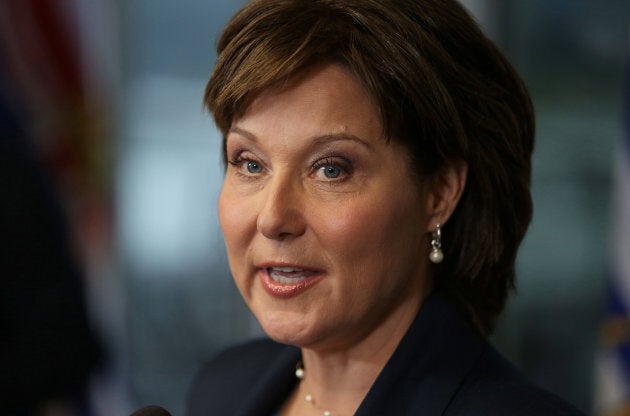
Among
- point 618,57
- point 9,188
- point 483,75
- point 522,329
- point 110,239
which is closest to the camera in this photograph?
point 483,75

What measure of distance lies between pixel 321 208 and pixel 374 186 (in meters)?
0.09

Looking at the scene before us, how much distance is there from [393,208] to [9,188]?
1.06 metres

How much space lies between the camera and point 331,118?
1422mm

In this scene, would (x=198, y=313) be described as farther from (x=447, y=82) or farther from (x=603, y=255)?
(x=447, y=82)

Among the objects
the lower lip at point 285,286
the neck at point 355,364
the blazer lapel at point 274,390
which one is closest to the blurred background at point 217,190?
the blazer lapel at point 274,390

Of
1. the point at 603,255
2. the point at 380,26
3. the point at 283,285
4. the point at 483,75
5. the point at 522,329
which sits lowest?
the point at 522,329

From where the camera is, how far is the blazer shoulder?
142 centimetres

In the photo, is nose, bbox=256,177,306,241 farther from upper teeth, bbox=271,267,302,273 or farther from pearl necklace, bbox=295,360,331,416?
pearl necklace, bbox=295,360,331,416

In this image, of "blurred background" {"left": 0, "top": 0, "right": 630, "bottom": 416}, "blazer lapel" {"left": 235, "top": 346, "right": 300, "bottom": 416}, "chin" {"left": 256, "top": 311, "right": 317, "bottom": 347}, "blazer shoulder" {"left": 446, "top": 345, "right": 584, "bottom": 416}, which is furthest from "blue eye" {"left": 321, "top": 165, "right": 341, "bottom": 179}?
"blurred background" {"left": 0, "top": 0, "right": 630, "bottom": 416}

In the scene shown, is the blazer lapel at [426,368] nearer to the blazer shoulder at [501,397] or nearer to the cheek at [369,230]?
the blazer shoulder at [501,397]

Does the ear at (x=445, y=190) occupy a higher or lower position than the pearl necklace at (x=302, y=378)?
higher

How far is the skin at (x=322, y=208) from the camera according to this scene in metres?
1.43

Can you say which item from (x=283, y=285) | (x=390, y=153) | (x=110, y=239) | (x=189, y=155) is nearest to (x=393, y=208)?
(x=390, y=153)

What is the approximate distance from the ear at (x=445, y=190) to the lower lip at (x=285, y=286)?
24cm
